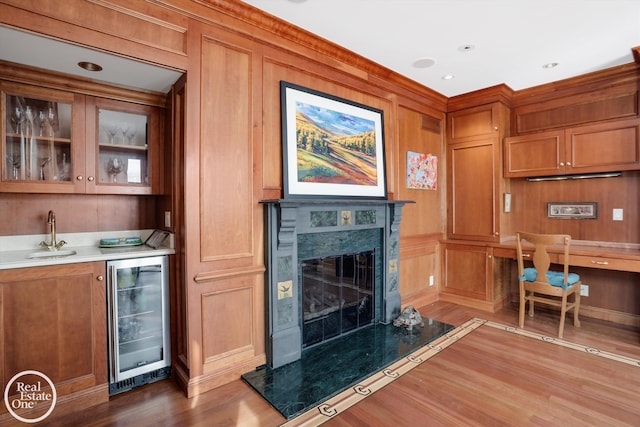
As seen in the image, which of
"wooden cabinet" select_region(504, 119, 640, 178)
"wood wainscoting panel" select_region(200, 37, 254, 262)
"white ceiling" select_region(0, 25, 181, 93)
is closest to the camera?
"white ceiling" select_region(0, 25, 181, 93)

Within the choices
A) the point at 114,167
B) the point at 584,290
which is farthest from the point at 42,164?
the point at 584,290

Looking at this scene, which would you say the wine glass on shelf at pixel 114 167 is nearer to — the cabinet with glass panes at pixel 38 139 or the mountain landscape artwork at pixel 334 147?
the cabinet with glass panes at pixel 38 139

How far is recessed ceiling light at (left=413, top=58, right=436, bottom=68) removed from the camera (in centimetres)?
330

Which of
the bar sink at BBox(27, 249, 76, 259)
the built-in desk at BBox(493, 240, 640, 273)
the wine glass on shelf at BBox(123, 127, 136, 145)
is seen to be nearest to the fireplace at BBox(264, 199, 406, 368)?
the wine glass on shelf at BBox(123, 127, 136, 145)

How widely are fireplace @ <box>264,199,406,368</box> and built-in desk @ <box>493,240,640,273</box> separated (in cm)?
159

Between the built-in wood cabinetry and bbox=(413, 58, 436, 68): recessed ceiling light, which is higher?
bbox=(413, 58, 436, 68): recessed ceiling light

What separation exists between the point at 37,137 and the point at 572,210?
5301 millimetres

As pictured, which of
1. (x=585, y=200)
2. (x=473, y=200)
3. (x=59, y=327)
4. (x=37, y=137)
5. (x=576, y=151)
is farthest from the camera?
(x=473, y=200)

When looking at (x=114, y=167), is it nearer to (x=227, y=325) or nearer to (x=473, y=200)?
(x=227, y=325)

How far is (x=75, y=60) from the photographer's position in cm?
204

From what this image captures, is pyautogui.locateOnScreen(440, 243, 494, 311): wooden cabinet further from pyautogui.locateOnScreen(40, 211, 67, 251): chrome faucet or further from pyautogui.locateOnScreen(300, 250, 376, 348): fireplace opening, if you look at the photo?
pyautogui.locateOnScreen(40, 211, 67, 251): chrome faucet

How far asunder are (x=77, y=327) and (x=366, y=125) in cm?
296

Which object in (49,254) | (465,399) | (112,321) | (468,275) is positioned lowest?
(465,399)

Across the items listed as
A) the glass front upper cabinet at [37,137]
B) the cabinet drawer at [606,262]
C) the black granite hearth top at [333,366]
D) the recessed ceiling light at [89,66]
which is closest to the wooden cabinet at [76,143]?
the glass front upper cabinet at [37,137]
